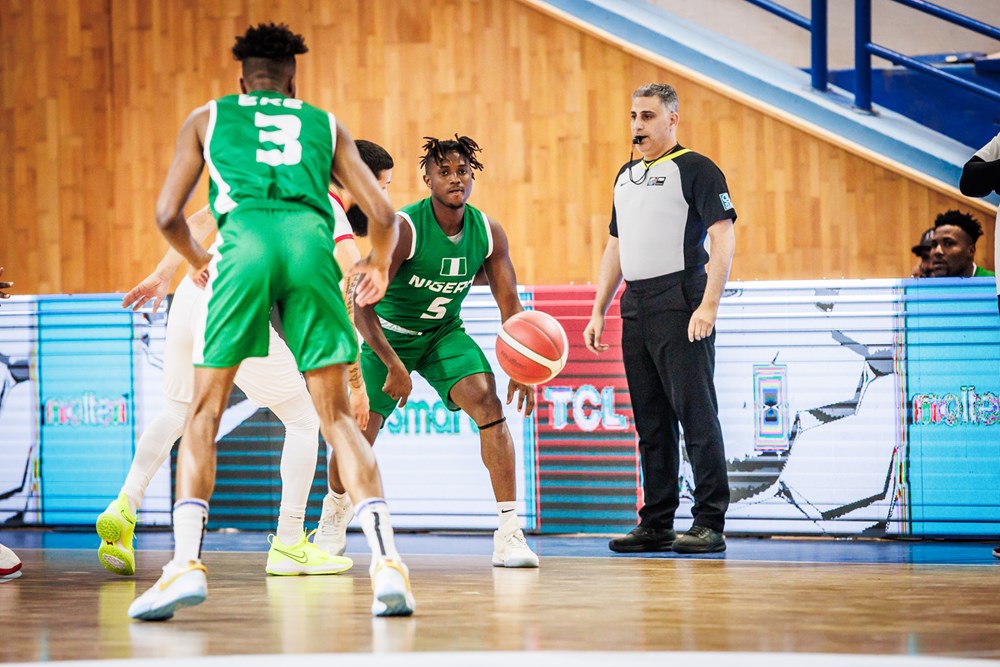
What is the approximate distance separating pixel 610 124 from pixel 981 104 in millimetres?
2630

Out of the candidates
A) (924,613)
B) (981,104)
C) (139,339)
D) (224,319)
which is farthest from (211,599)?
(981,104)

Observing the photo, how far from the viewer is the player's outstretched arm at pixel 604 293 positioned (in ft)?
19.5

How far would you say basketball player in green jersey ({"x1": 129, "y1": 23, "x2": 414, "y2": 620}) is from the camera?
3504 millimetres

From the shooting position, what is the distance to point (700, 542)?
18.0ft

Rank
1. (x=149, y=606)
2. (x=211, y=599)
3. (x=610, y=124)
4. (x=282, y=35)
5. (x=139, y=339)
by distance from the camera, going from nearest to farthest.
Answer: (x=149, y=606) < (x=282, y=35) < (x=211, y=599) < (x=139, y=339) < (x=610, y=124)

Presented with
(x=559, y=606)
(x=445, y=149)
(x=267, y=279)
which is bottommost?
(x=559, y=606)

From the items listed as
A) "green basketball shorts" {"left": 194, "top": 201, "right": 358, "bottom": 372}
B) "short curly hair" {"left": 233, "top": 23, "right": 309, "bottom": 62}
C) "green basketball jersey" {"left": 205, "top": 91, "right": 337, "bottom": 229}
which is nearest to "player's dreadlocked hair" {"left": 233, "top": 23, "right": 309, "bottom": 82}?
"short curly hair" {"left": 233, "top": 23, "right": 309, "bottom": 62}

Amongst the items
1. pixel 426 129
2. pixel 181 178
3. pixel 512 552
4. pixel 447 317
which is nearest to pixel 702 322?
pixel 447 317

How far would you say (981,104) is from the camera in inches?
332

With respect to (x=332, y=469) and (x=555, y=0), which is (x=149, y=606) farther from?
(x=555, y=0)

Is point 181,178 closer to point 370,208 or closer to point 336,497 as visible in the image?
point 370,208

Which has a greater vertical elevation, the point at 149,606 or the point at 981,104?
the point at 981,104

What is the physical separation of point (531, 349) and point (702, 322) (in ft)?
2.86

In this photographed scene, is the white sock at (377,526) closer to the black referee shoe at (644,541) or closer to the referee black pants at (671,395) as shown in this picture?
the black referee shoe at (644,541)
